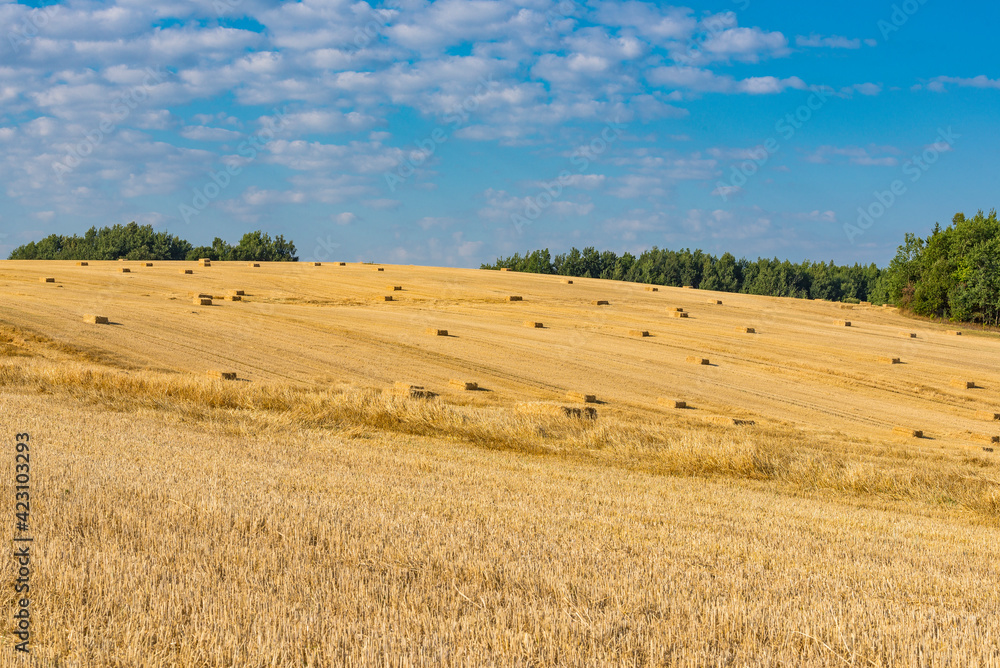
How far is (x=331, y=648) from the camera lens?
548 cm

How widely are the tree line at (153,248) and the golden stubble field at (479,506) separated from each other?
106 metres

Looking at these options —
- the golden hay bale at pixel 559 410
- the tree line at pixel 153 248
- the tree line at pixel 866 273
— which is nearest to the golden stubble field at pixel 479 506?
the golden hay bale at pixel 559 410

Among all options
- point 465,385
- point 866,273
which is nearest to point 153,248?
point 465,385

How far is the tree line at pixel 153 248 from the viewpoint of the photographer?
13376 centimetres

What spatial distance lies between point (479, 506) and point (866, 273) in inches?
7842

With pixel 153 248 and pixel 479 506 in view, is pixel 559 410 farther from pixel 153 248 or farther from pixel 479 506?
pixel 153 248

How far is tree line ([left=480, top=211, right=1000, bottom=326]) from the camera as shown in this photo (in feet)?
235

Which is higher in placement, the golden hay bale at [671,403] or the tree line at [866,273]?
the tree line at [866,273]

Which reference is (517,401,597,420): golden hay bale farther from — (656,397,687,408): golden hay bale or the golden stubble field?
(656,397,687,408): golden hay bale

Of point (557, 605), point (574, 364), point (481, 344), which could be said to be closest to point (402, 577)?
point (557, 605)

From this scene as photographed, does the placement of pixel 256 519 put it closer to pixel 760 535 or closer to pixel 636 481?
pixel 760 535

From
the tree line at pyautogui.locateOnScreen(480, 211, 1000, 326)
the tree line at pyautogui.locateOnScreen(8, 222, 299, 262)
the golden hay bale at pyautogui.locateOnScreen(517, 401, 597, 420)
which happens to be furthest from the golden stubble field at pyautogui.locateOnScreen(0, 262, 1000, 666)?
the tree line at pyautogui.locateOnScreen(8, 222, 299, 262)

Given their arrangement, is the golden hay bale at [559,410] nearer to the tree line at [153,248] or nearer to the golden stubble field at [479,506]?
the golden stubble field at [479,506]

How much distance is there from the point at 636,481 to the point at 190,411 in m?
9.80
